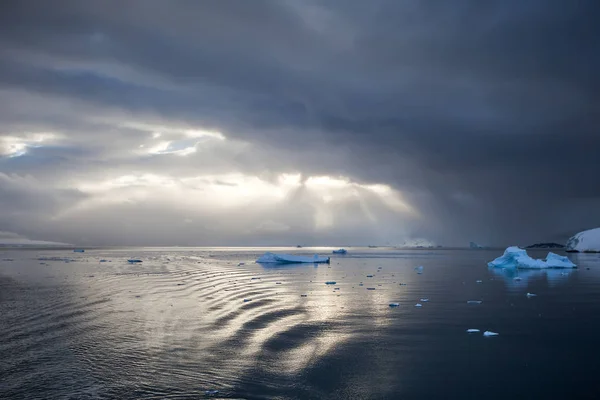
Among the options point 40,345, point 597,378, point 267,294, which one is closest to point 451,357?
point 597,378

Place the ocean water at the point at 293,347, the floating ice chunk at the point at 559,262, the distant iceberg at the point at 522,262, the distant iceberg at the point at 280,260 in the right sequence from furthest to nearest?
the distant iceberg at the point at 280,260 → the distant iceberg at the point at 522,262 → the floating ice chunk at the point at 559,262 → the ocean water at the point at 293,347

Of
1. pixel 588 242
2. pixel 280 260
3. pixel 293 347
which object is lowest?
pixel 293 347

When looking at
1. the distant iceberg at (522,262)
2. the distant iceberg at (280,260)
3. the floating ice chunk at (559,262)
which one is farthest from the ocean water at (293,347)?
the distant iceberg at (280,260)

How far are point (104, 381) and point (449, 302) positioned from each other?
21.0 meters

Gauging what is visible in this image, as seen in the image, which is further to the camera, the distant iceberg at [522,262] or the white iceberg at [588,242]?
the white iceberg at [588,242]

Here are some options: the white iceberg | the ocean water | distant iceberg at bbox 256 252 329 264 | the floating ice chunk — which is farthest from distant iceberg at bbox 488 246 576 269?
the white iceberg

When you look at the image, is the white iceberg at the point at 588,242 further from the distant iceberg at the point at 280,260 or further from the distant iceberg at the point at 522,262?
the distant iceberg at the point at 280,260

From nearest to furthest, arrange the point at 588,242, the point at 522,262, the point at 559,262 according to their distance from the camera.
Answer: the point at 522,262, the point at 559,262, the point at 588,242

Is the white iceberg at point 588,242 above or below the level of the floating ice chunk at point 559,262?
above

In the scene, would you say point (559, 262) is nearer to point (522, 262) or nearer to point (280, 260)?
point (522, 262)

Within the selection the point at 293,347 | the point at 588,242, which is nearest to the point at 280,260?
the point at 293,347

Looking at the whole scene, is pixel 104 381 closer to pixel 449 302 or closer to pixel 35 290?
pixel 449 302

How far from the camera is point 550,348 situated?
595 inches

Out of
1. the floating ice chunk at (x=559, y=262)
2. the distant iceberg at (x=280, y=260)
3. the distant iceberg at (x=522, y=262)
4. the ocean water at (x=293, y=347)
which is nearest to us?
the ocean water at (x=293, y=347)
